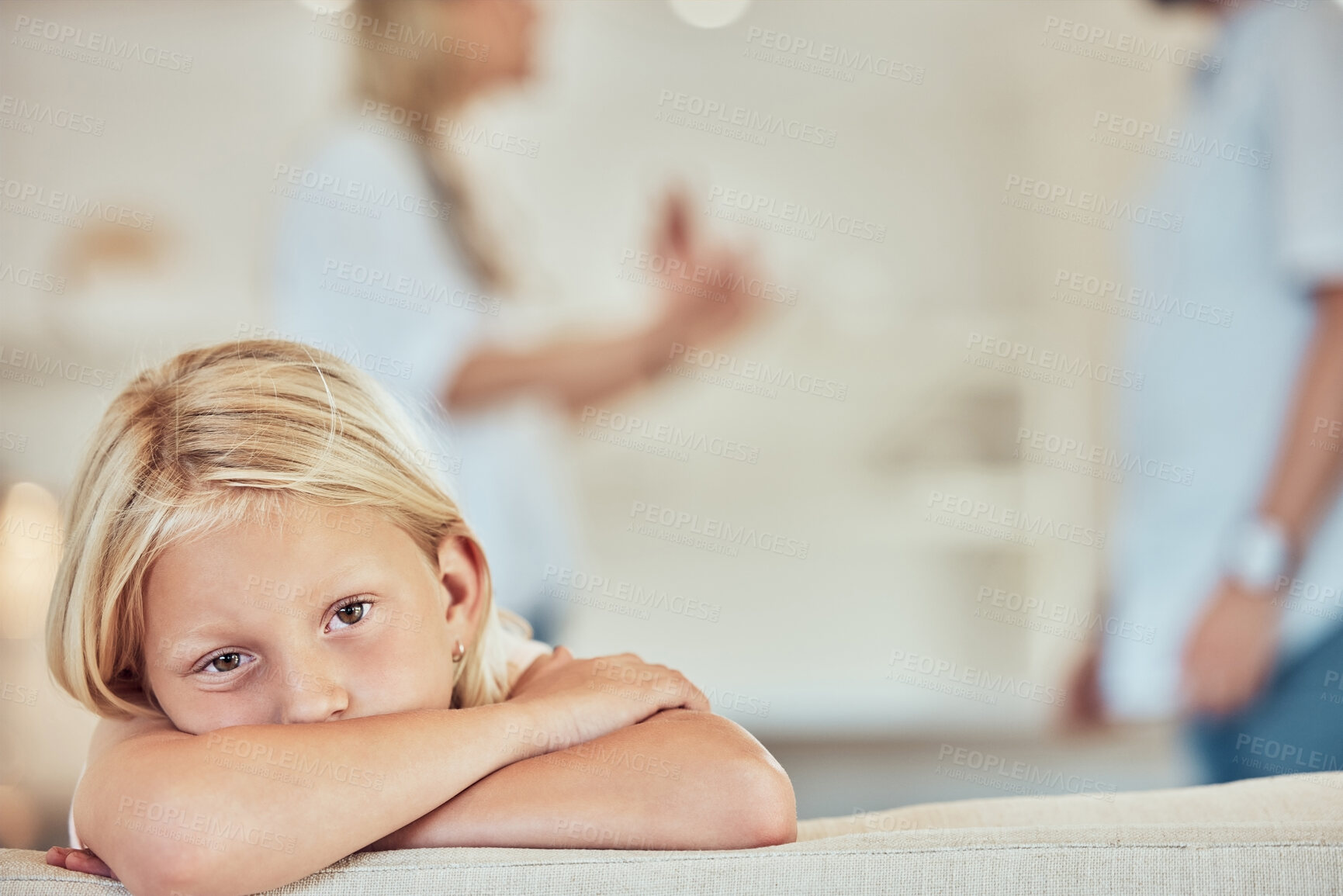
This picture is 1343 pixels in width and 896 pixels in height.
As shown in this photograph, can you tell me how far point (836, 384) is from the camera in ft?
11.9

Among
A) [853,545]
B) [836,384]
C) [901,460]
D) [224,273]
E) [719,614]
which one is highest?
[224,273]

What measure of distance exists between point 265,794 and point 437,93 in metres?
1.96

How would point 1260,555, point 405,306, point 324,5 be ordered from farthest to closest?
point 324,5 → point 405,306 → point 1260,555

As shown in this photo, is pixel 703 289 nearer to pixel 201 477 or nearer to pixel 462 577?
pixel 462 577

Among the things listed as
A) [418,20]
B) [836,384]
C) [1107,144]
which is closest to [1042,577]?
[836,384]

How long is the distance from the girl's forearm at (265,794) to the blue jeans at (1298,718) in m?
1.14

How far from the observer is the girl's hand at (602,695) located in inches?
30.5

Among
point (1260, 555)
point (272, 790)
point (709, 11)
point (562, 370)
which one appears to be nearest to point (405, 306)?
point (562, 370)

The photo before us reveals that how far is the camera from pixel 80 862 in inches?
26.5

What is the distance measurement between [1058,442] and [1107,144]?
1.01 m

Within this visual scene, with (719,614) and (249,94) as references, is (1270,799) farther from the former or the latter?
(249,94)

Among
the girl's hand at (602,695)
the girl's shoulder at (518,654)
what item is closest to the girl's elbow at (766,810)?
the girl's hand at (602,695)

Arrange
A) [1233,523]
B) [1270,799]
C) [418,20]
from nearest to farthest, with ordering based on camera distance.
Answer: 1. [1270,799]
2. [1233,523]
3. [418,20]

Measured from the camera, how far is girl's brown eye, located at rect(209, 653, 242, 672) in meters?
0.80
